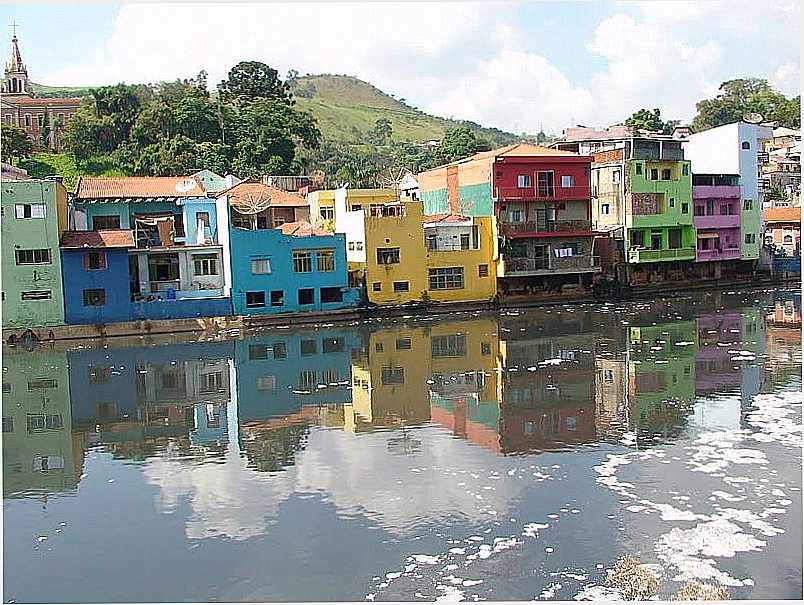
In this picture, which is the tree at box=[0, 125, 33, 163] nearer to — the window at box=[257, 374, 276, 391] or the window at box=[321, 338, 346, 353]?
the window at box=[321, 338, 346, 353]

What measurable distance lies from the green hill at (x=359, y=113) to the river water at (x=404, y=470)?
144 ft

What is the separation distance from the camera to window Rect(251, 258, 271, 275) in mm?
17344

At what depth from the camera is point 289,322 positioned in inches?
683

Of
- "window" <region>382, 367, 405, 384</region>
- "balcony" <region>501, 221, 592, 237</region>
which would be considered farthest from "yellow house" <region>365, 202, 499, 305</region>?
"window" <region>382, 367, 405, 384</region>

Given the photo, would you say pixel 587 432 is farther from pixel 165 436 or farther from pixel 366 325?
pixel 366 325

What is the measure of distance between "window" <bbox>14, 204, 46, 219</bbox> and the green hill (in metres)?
39.7

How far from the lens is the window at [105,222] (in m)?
19.0

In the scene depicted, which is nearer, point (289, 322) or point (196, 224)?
point (289, 322)

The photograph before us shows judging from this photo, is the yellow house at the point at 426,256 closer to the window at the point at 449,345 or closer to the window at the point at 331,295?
the window at the point at 331,295

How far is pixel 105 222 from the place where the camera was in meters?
19.1

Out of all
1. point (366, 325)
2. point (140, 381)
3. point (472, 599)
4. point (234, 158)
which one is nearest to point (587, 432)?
point (472, 599)

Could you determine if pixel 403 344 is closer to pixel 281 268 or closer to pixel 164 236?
pixel 281 268

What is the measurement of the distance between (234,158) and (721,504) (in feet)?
78.0

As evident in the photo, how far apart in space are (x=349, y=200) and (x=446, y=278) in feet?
9.83
